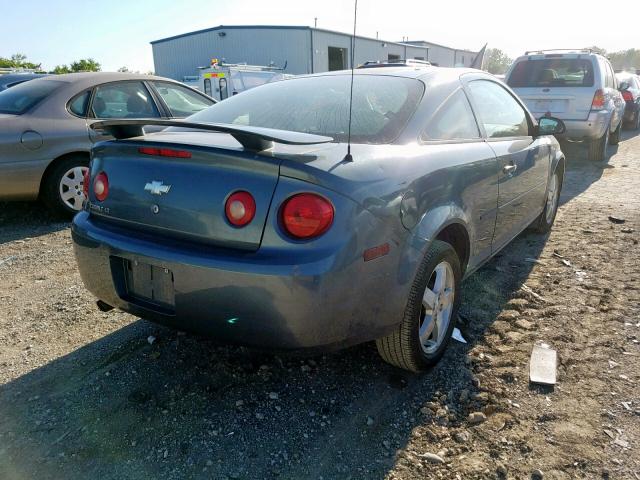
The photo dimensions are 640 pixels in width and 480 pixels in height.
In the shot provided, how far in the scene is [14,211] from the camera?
5645 mm

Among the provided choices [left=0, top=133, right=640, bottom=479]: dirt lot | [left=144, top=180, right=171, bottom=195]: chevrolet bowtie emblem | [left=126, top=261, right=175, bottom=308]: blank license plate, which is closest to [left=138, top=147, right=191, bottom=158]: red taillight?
[left=144, top=180, right=171, bottom=195]: chevrolet bowtie emblem

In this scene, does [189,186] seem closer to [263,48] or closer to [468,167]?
[468,167]

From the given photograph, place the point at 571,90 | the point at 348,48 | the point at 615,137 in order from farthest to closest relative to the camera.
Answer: the point at 348,48
the point at 615,137
the point at 571,90

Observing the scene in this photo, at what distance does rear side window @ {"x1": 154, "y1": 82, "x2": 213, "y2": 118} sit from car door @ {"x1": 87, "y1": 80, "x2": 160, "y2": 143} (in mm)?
208

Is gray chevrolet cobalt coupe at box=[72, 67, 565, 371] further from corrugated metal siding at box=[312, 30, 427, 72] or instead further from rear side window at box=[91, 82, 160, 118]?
corrugated metal siding at box=[312, 30, 427, 72]

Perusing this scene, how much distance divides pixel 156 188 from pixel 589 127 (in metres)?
8.00

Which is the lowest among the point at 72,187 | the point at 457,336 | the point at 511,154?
the point at 457,336

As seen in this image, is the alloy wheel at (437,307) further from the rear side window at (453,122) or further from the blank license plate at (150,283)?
the blank license plate at (150,283)

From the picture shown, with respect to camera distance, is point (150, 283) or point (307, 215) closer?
point (307, 215)

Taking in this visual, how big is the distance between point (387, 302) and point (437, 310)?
0.60 meters

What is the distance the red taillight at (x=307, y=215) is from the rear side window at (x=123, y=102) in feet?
14.1

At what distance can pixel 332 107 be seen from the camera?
8.83ft

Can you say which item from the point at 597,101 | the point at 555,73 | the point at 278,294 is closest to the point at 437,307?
the point at 278,294

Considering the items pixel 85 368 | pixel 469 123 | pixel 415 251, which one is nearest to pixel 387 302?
pixel 415 251
